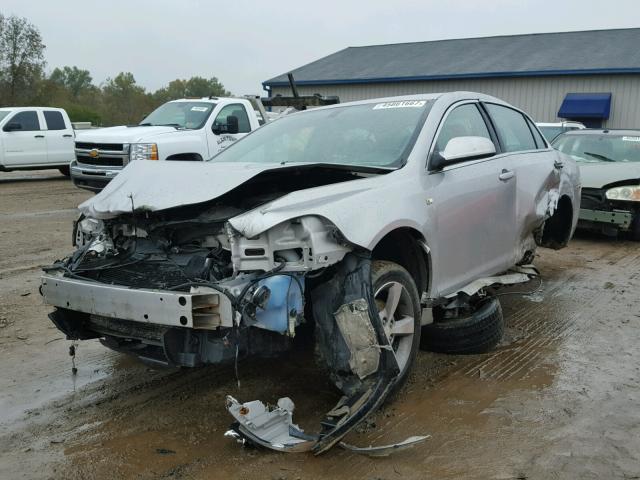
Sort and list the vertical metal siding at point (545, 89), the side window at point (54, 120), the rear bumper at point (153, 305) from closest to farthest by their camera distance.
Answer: the rear bumper at point (153, 305)
the side window at point (54, 120)
the vertical metal siding at point (545, 89)

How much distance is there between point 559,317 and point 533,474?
2953mm

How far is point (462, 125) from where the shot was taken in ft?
16.1

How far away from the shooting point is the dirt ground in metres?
3.22

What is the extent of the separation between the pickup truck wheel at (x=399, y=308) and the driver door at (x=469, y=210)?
40cm

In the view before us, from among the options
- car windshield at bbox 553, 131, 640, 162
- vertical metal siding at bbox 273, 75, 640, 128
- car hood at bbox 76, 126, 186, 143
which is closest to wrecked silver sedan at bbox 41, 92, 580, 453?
car windshield at bbox 553, 131, 640, 162

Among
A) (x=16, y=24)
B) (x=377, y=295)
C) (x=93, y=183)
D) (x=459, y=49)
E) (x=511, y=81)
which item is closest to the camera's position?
(x=377, y=295)

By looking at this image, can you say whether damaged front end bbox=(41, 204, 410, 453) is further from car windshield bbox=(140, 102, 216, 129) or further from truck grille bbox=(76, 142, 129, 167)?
car windshield bbox=(140, 102, 216, 129)

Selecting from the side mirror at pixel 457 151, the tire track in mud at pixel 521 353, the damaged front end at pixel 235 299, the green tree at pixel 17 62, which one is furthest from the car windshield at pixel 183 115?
the green tree at pixel 17 62

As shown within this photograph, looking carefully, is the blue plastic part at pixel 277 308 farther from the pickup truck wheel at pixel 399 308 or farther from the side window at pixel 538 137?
the side window at pixel 538 137

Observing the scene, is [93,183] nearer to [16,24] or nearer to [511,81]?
[511,81]

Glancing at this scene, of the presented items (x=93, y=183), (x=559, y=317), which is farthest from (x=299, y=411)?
(x=93, y=183)

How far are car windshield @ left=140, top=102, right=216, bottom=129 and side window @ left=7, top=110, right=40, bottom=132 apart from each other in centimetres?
601

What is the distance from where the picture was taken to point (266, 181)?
3.94 metres

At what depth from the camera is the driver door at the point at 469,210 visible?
4.27 m
